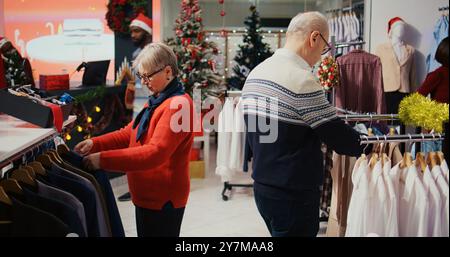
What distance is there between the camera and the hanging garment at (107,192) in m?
1.97

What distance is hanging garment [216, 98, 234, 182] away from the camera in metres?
4.48

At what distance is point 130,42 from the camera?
546 centimetres

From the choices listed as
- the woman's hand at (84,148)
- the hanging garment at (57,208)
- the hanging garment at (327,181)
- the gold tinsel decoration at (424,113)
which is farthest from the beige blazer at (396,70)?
the hanging garment at (57,208)

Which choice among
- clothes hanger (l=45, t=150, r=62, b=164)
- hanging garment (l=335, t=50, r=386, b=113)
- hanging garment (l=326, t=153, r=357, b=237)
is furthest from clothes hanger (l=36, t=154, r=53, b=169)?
hanging garment (l=335, t=50, r=386, b=113)

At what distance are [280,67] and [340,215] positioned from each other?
1.00 meters

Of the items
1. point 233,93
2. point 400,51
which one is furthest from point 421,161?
point 233,93

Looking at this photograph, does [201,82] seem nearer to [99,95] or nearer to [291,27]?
[99,95]

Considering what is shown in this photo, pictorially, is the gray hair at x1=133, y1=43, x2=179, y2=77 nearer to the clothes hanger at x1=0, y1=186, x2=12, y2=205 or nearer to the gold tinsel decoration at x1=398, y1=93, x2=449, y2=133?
the clothes hanger at x1=0, y1=186, x2=12, y2=205

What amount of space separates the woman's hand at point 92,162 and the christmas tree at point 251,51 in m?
4.54

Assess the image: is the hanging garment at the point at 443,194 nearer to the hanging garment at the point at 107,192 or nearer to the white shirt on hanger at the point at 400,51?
the hanging garment at the point at 107,192

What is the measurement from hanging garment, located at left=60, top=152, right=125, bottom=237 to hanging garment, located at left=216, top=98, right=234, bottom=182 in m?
2.47

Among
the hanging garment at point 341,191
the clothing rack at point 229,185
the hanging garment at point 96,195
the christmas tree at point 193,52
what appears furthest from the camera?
the christmas tree at point 193,52

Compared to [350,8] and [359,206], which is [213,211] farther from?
[359,206]
